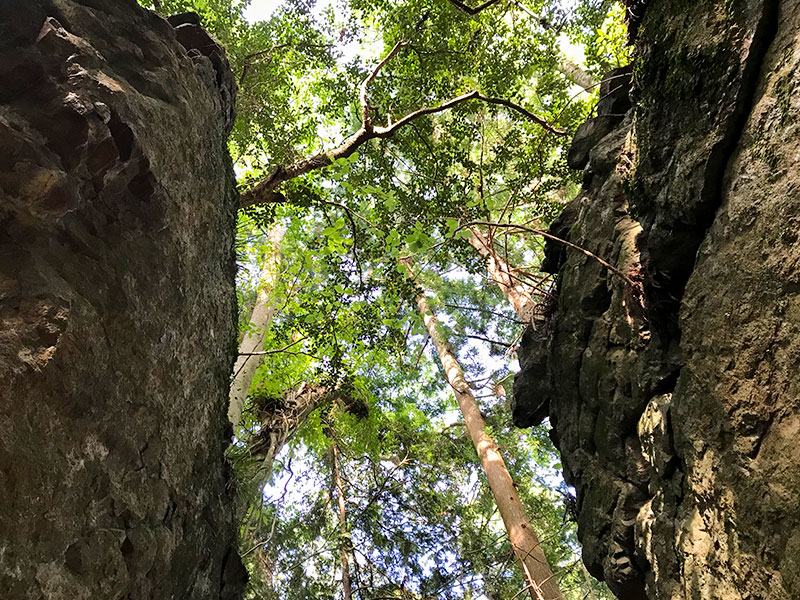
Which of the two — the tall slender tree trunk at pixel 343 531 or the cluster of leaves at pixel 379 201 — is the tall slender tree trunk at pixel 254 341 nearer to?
the cluster of leaves at pixel 379 201

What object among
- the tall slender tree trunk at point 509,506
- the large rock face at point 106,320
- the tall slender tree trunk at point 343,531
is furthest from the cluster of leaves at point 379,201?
the large rock face at point 106,320

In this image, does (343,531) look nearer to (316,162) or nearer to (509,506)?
(509,506)

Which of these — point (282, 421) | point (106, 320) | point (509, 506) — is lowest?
point (106, 320)

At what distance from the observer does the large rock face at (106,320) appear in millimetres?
1995

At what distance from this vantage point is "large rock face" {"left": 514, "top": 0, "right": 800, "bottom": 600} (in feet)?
7.28

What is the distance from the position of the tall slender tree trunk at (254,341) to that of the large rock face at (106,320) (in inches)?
80.5

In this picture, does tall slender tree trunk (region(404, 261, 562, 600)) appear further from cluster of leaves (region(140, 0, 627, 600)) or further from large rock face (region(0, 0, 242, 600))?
large rock face (region(0, 0, 242, 600))

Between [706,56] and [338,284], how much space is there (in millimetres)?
5203

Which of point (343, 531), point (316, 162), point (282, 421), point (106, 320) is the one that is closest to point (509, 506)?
point (343, 531)

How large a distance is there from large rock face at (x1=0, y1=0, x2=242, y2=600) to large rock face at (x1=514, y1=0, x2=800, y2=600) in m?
3.02

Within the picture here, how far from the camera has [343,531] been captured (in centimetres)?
862

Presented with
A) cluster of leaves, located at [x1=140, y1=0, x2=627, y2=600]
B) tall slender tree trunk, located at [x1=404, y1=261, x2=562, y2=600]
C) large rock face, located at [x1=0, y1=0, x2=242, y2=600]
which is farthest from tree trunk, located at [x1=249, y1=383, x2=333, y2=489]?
large rock face, located at [x1=0, y1=0, x2=242, y2=600]

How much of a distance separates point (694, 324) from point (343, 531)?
7437mm

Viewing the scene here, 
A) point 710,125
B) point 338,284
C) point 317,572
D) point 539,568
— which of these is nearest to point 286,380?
point 338,284
